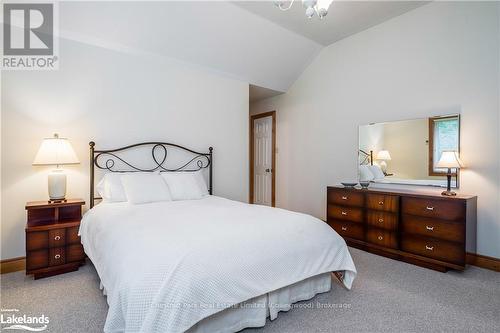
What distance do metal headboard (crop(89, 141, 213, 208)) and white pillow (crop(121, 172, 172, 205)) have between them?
0.38 meters

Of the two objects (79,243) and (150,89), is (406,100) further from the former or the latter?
(79,243)

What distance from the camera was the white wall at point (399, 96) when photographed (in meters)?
2.71

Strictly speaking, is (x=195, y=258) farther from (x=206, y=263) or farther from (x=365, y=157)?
(x=365, y=157)

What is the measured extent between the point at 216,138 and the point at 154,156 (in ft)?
3.28

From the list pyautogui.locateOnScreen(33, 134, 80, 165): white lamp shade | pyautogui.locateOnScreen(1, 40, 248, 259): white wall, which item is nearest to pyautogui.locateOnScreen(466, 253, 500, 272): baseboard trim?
pyautogui.locateOnScreen(1, 40, 248, 259): white wall

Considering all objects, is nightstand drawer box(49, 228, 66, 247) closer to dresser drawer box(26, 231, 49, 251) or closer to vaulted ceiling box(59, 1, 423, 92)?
dresser drawer box(26, 231, 49, 251)

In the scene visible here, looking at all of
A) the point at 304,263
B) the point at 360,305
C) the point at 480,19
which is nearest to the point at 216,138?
the point at 304,263

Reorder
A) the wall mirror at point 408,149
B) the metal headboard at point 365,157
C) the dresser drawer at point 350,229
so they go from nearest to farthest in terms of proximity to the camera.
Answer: the wall mirror at point 408,149 → the dresser drawer at point 350,229 → the metal headboard at point 365,157

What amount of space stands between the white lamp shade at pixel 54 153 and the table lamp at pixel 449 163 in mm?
3843

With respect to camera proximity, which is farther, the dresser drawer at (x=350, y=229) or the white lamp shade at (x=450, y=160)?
the dresser drawer at (x=350, y=229)

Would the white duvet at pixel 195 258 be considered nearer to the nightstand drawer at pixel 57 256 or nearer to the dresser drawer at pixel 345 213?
the nightstand drawer at pixel 57 256

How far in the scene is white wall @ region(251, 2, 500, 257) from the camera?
2.71 m

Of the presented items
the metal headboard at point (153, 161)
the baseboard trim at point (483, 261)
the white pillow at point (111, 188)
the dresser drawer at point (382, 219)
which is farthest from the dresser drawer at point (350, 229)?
the white pillow at point (111, 188)

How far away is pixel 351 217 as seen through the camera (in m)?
3.34
